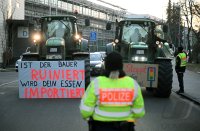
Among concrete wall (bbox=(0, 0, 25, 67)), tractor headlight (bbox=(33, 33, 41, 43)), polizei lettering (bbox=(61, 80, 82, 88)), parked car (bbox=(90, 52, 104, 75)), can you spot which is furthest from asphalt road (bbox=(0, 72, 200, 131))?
concrete wall (bbox=(0, 0, 25, 67))

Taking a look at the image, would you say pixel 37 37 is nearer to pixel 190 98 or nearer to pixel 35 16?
pixel 190 98

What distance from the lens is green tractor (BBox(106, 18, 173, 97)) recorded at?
61.8 ft

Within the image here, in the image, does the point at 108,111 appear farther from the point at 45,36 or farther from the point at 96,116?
the point at 45,36

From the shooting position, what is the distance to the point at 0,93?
20672 millimetres

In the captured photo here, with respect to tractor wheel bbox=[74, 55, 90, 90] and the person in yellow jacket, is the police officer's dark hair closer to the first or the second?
the person in yellow jacket

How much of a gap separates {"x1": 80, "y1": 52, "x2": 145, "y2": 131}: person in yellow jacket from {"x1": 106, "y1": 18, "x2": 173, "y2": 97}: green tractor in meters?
12.8

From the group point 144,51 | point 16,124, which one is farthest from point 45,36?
point 16,124

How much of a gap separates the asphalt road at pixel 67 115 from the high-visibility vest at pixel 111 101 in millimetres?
5597

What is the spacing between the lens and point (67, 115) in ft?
45.2

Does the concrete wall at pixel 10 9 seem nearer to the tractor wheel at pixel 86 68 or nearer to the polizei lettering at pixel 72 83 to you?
the tractor wheel at pixel 86 68

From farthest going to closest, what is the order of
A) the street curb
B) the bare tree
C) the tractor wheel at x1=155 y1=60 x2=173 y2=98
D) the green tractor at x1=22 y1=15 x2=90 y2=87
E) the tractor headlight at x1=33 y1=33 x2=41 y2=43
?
the bare tree < the green tractor at x1=22 y1=15 x2=90 y2=87 < the tractor headlight at x1=33 y1=33 x2=41 y2=43 < the tractor wheel at x1=155 y1=60 x2=173 y2=98 < the street curb

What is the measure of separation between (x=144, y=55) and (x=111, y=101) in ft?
45.7

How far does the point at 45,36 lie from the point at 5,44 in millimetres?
31509

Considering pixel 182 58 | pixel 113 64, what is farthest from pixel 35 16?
pixel 113 64
